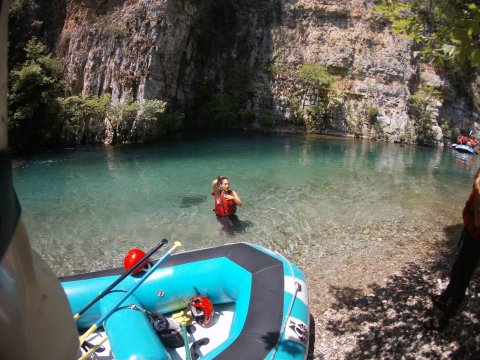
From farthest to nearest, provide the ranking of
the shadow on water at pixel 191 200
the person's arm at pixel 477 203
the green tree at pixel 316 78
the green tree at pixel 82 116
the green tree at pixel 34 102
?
the green tree at pixel 316 78 < the green tree at pixel 82 116 < the green tree at pixel 34 102 < the shadow on water at pixel 191 200 < the person's arm at pixel 477 203

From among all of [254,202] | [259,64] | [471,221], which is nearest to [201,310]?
[471,221]

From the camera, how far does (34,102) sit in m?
15.2

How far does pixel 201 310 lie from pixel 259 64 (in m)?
21.3

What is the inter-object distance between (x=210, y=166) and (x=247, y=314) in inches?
386

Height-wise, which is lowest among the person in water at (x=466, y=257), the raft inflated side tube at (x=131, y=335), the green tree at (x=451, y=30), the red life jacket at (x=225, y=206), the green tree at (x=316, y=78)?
the raft inflated side tube at (x=131, y=335)

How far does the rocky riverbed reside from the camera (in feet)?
13.0

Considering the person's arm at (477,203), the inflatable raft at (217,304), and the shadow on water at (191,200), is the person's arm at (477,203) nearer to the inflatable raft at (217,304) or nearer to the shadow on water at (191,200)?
the inflatable raft at (217,304)

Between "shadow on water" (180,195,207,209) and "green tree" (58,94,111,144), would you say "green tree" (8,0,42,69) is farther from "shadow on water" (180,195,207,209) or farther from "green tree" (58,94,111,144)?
"shadow on water" (180,195,207,209)

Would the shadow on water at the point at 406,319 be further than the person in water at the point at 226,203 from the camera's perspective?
No

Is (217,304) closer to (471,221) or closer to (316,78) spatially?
(471,221)

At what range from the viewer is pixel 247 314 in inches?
161

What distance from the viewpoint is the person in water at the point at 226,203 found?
25.0ft

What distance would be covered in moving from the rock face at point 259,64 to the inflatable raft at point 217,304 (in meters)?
14.7

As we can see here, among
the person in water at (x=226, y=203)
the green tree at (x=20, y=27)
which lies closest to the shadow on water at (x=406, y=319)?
the person in water at (x=226, y=203)
